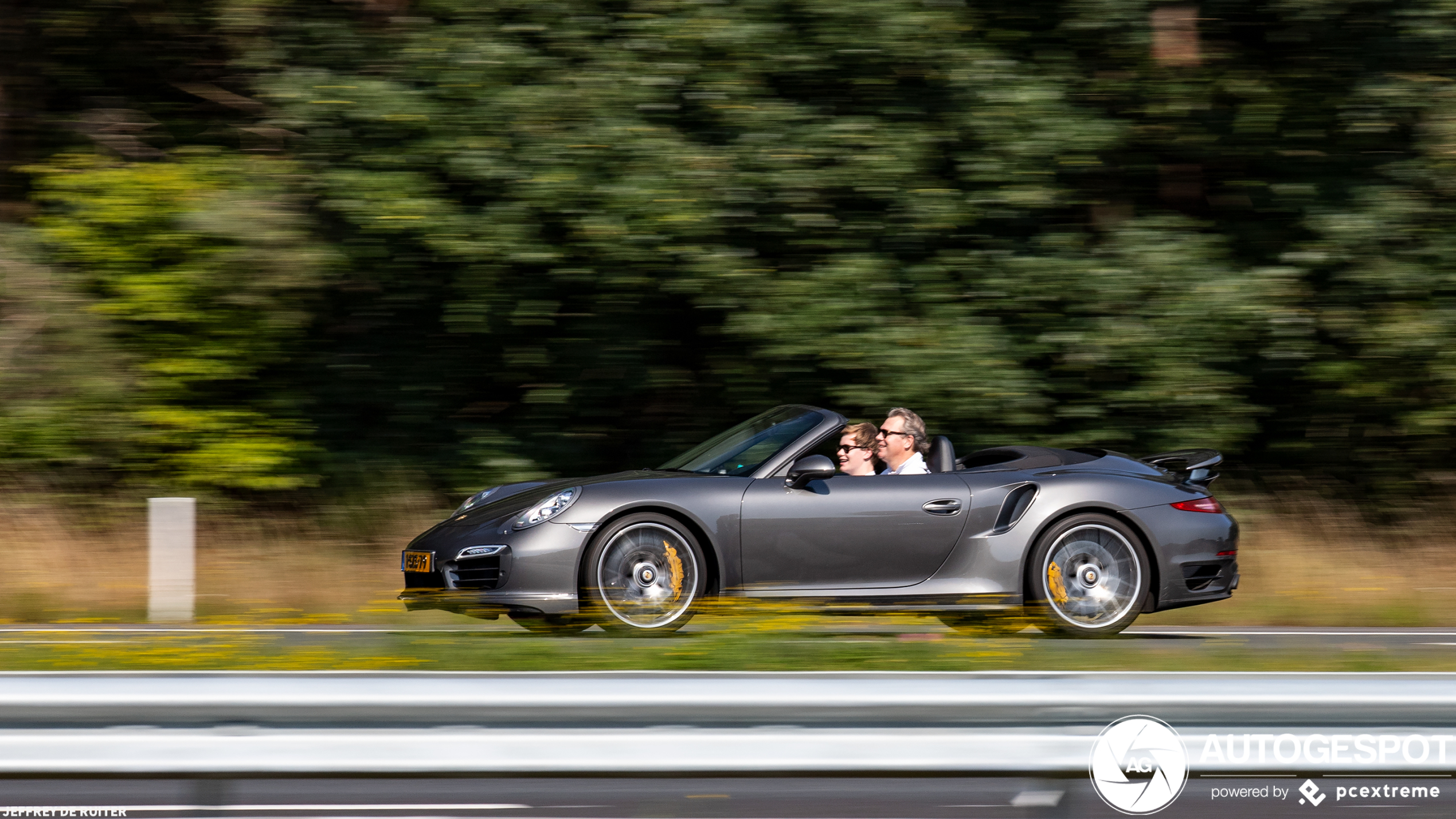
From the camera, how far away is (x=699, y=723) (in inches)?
126

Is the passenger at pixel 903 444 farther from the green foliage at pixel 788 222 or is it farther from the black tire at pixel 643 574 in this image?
the green foliage at pixel 788 222

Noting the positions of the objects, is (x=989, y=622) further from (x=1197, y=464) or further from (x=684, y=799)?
(x=684, y=799)

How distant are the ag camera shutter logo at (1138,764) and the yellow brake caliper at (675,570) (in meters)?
3.57

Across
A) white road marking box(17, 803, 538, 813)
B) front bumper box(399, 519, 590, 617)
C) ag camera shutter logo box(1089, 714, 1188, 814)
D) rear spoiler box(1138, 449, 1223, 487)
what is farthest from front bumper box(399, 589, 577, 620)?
ag camera shutter logo box(1089, 714, 1188, 814)

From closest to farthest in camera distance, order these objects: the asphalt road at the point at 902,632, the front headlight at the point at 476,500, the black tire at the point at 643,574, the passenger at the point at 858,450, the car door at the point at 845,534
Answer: the asphalt road at the point at 902,632, the black tire at the point at 643,574, the car door at the point at 845,534, the passenger at the point at 858,450, the front headlight at the point at 476,500

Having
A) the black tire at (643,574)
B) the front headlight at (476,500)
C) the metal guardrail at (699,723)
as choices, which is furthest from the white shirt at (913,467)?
the metal guardrail at (699,723)

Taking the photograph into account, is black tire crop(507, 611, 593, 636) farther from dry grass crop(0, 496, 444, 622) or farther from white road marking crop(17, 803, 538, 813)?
white road marking crop(17, 803, 538, 813)

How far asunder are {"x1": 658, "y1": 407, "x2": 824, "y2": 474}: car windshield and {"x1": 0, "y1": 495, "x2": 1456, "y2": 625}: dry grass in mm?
1864

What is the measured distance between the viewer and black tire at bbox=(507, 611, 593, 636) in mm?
6527

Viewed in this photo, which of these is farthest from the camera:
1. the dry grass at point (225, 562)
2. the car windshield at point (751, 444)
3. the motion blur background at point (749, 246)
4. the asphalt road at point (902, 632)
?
the motion blur background at point (749, 246)

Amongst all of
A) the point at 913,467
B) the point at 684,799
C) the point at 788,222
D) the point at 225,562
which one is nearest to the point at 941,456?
the point at 913,467

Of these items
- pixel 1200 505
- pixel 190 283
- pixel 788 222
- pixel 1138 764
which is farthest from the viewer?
pixel 788 222

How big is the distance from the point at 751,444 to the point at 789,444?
25 centimetres

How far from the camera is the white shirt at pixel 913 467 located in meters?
7.10
